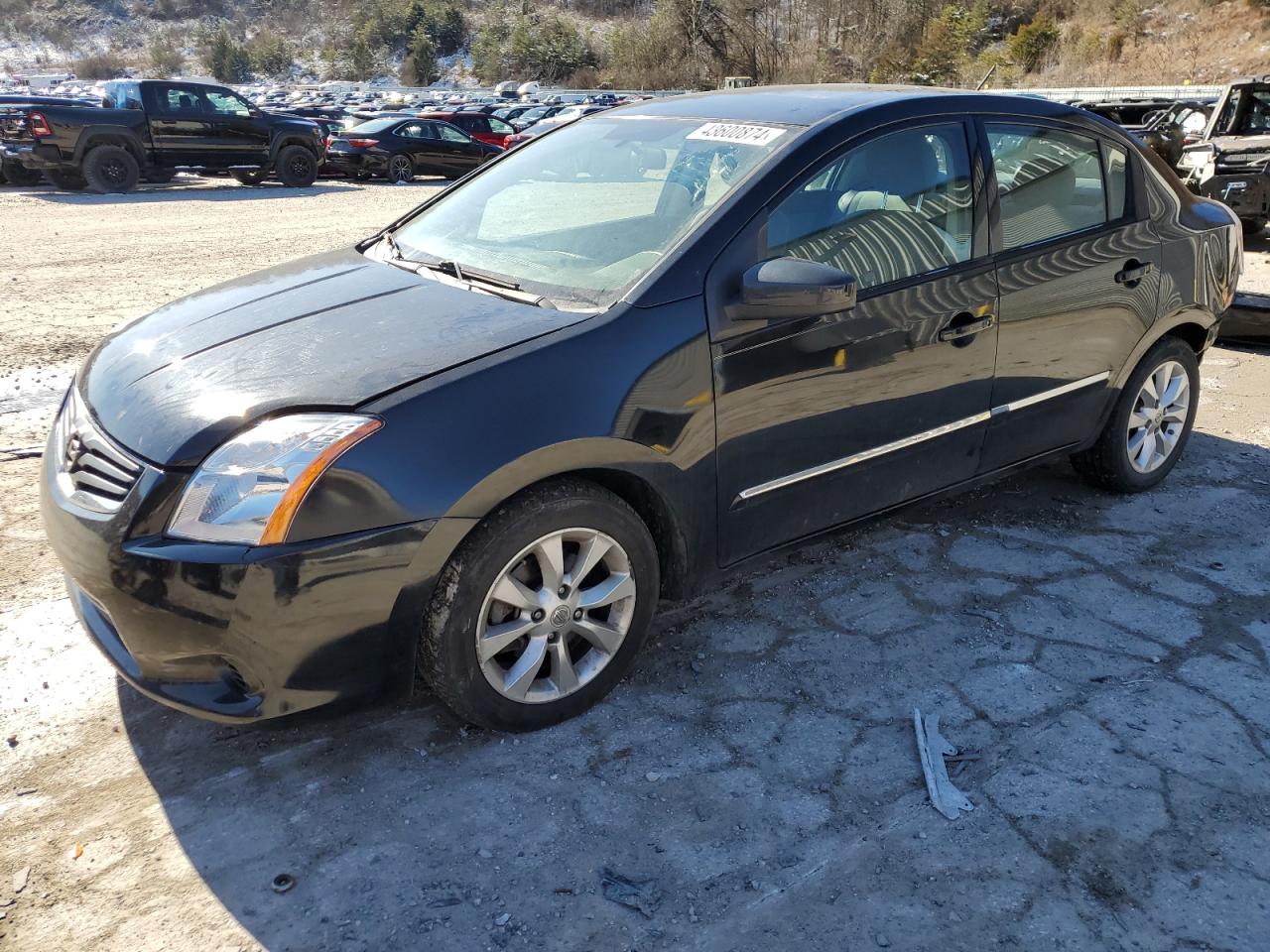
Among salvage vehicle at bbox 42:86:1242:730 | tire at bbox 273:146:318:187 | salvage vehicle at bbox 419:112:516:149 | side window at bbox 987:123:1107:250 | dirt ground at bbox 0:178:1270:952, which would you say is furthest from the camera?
salvage vehicle at bbox 419:112:516:149

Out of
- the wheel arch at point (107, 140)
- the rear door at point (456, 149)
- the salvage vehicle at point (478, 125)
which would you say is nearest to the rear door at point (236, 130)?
the wheel arch at point (107, 140)

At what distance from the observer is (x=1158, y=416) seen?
14.9ft

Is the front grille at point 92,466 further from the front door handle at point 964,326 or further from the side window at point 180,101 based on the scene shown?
the side window at point 180,101

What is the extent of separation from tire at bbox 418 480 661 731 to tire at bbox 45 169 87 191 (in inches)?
655

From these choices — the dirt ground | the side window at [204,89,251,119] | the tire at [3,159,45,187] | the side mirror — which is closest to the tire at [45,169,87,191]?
Result: the tire at [3,159,45,187]

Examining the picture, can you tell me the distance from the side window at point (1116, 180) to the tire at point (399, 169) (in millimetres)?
18177

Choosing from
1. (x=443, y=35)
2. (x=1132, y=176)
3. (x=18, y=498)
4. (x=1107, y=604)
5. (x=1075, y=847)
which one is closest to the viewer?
(x=1075, y=847)

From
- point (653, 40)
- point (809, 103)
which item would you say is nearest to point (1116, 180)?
point (809, 103)

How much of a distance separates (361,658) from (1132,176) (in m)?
3.58

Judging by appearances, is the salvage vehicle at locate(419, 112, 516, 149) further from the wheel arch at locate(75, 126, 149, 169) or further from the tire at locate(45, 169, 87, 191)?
the tire at locate(45, 169, 87, 191)

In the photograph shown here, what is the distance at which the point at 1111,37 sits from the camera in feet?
130

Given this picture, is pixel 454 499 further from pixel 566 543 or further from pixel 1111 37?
pixel 1111 37

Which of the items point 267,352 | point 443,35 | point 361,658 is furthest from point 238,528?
point 443,35

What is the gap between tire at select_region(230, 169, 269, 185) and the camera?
1838cm
